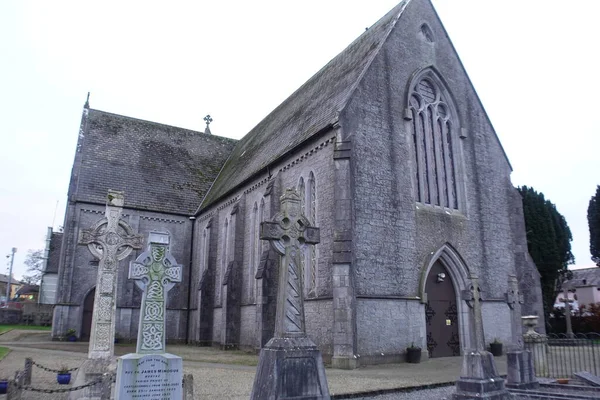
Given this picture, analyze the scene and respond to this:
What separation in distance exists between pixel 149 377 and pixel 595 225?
45.7m

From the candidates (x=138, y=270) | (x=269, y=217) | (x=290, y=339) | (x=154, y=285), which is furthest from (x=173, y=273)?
(x=269, y=217)

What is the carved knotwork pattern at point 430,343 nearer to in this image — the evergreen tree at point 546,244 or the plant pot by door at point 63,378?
the plant pot by door at point 63,378

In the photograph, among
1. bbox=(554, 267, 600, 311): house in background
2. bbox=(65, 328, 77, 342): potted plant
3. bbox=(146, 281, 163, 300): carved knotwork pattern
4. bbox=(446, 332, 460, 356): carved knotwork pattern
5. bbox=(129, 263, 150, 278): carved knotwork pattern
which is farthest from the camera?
bbox=(554, 267, 600, 311): house in background

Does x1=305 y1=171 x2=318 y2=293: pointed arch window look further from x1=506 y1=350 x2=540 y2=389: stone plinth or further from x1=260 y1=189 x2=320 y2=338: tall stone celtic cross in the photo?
x1=260 y1=189 x2=320 y2=338: tall stone celtic cross

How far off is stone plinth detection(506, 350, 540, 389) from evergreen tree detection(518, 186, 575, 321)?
22.9 m

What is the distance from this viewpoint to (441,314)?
19172 millimetres

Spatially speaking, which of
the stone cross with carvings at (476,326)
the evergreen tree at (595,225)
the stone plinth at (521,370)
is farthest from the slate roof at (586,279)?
the stone cross with carvings at (476,326)

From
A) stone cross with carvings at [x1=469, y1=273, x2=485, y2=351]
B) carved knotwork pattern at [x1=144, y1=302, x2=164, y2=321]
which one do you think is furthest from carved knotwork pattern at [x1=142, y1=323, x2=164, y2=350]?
stone cross with carvings at [x1=469, y1=273, x2=485, y2=351]

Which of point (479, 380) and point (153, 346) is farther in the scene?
point (479, 380)

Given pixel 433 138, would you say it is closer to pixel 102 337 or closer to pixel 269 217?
pixel 269 217

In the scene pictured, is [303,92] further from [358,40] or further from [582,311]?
[582,311]

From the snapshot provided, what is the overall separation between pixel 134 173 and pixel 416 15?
20734 mm

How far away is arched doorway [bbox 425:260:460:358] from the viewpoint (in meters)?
18.7

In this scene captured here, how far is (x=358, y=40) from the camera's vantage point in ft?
82.8
